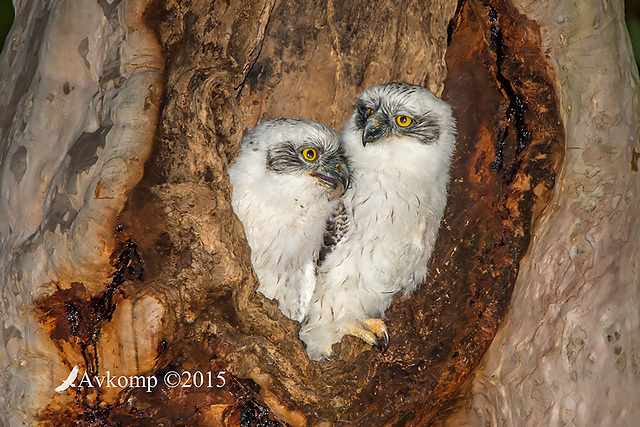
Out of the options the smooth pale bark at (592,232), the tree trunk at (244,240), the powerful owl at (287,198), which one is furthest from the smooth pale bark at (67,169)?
the smooth pale bark at (592,232)

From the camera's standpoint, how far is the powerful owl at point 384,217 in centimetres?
383

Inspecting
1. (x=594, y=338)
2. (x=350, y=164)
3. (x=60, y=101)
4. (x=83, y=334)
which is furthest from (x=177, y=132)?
(x=594, y=338)

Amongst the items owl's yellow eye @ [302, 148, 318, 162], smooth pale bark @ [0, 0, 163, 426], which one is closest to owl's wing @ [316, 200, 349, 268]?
owl's yellow eye @ [302, 148, 318, 162]

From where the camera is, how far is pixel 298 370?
10.0ft

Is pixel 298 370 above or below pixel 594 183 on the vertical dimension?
below

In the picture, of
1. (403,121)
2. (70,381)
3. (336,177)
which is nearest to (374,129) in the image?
(403,121)

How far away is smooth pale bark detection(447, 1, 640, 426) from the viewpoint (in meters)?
3.13

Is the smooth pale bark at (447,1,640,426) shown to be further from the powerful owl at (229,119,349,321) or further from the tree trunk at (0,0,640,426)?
the powerful owl at (229,119,349,321)

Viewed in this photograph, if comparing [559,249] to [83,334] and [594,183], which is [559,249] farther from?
[83,334]

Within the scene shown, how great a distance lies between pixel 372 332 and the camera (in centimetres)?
374

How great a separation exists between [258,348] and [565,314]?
1.64 m

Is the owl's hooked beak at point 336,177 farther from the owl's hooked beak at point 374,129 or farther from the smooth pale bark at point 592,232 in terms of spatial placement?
the smooth pale bark at point 592,232

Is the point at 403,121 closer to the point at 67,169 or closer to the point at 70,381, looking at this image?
the point at 67,169

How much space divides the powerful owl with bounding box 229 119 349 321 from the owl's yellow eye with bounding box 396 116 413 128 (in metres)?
0.43
